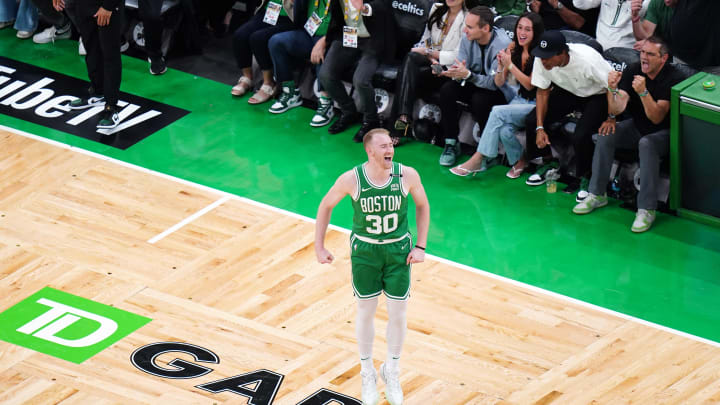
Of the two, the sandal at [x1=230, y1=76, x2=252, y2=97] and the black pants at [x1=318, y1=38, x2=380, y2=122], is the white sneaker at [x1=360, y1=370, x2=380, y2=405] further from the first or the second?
the sandal at [x1=230, y1=76, x2=252, y2=97]

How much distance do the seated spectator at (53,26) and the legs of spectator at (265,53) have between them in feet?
8.90

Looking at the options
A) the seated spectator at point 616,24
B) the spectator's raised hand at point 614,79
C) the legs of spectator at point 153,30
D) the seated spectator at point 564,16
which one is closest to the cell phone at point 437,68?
→ the seated spectator at point 564,16

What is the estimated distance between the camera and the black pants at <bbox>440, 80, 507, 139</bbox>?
10.4 metres

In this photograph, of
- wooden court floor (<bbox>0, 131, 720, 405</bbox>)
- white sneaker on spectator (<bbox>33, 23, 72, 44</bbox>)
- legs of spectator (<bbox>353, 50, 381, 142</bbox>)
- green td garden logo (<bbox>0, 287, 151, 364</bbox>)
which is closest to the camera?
wooden court floor (<bbox>0, 131, 720, 405</bbox>)

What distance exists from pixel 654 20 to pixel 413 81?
2287mm

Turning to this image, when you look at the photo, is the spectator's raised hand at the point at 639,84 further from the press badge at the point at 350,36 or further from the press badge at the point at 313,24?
the press badge at the point at 313,24

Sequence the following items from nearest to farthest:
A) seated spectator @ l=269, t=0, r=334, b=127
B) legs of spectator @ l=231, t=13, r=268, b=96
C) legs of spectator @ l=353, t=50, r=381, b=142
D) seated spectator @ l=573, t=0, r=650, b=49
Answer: seated spectator @ l=573, t=0, r=650, b=49, legs of spectator @ l=353, t=50, r=381, b=142, seated spectator @ l=269, t=0, r=334, b=127, legs of spectator @ l=231, t=13, r=268, b=96

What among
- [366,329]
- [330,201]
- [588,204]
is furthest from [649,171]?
[330,201]

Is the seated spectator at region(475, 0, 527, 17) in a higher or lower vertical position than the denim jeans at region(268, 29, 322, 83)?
higher

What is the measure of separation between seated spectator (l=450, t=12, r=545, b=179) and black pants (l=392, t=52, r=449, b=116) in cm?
79

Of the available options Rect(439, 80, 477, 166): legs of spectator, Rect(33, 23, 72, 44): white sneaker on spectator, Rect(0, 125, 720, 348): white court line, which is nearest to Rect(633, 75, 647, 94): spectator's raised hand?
Rect(439, 80, 477, 166): legs of spectator

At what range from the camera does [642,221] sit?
31.3ft

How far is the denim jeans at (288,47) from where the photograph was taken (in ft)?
37.8

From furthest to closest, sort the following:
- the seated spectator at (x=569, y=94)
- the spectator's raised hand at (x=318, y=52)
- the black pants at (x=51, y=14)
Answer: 1. the black pants at (x=51, y=14)
2. the spectator's raised hand at (x=318, y=52)
3. the seated spectator at (x=569, y=94)
